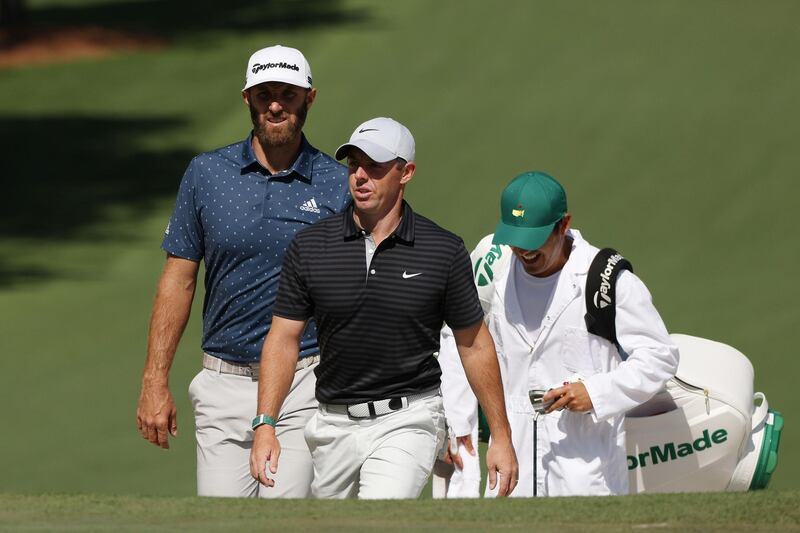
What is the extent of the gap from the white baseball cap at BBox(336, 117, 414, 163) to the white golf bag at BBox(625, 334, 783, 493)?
70.4 inches

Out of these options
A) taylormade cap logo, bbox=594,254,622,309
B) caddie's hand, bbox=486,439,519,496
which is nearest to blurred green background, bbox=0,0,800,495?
taylormade cap logo, bbox=594,254,622,309

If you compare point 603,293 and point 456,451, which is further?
point 456,451

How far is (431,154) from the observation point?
18516 mm

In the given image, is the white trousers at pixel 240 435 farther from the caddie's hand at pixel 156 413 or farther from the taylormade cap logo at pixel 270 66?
the taylormade cap logo at pixel 270 66

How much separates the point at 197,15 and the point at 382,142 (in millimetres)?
20556

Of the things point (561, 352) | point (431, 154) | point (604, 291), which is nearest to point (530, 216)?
point (604, 291)

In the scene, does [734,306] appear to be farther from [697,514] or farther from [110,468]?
[697,514]

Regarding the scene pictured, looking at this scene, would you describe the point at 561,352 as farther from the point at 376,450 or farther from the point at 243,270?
the point at 243,270

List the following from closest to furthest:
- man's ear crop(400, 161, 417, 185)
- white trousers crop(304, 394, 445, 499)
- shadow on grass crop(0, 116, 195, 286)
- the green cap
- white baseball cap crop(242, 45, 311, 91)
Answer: white trousers crop(304, 394, 445, 499) → man's ear crop(400, 161, 417, 185) → the green cap → white baseball cap crop(242, 45, 311, 91) → shadow on grass crop(0, 116, 195, 286)

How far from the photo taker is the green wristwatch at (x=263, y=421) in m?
6.61

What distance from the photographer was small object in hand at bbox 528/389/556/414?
7.08m

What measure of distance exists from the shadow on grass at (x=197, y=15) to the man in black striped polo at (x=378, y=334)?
56.9 ft

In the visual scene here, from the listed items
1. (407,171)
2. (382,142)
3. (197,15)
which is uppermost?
→ (197,15)

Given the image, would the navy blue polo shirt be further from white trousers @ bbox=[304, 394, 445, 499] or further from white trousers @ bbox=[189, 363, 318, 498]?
white trousers @ bbox=[304, 394, 445, 499]
